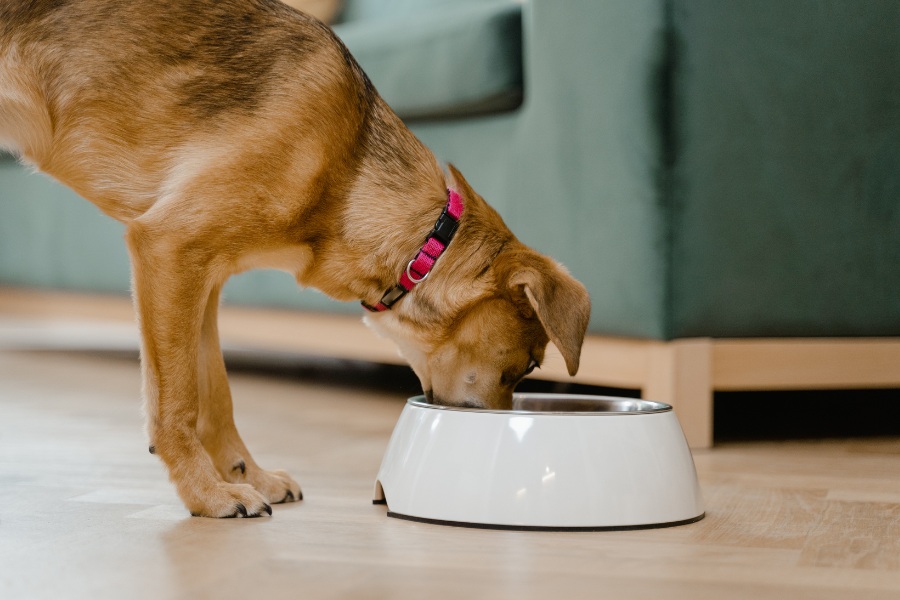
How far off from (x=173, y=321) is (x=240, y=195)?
0.82ft

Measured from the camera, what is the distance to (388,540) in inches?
67.2

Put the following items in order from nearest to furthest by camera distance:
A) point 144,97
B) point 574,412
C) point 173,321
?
point 574,412, point 173,321, point 144,97

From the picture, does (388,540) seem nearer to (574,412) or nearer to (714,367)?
(574,412)

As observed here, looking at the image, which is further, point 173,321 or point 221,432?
point 221,432

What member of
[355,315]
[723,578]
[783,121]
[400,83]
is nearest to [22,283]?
[355,315]

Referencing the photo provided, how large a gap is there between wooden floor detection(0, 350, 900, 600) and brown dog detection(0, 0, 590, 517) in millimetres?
166

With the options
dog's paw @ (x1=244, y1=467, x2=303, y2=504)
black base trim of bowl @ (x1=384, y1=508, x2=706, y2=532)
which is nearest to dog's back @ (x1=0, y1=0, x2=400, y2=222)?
dog's paw @ (x1=244, y1=467, x2=303, y2=504)

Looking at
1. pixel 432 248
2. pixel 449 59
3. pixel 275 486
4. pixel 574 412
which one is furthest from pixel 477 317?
pixel 449 59

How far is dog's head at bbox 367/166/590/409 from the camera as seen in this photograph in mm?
2154

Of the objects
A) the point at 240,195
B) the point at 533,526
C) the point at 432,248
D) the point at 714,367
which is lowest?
the point at 533,526

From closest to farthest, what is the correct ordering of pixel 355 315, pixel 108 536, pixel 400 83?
pixel 108 536 < pixel 400 83 < pixel 355 315

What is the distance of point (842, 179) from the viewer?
8.82 feet

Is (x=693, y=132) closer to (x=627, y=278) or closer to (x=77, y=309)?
(x=627, y=278)

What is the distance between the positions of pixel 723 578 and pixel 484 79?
174cm
